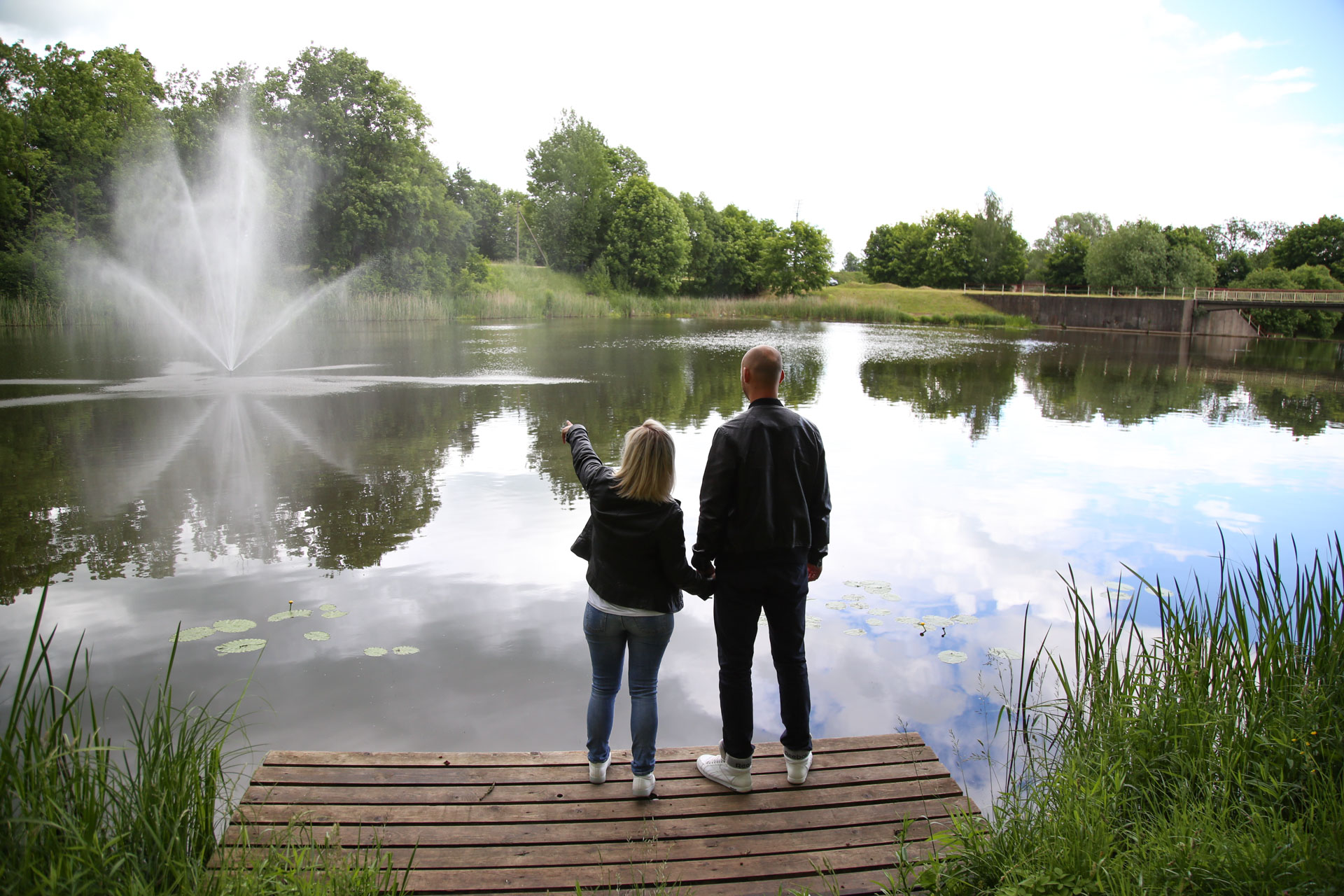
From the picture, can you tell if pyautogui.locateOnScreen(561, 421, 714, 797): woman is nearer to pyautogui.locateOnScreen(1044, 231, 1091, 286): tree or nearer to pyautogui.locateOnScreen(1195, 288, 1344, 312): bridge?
pyautogui.locateOnScreen(1195, 288, 1344, 312): bridge

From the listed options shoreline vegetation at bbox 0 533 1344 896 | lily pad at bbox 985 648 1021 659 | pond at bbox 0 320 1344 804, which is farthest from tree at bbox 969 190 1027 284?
shoreline vegetation at bbox 0 533 1344 896

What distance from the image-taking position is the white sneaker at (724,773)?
361 cm

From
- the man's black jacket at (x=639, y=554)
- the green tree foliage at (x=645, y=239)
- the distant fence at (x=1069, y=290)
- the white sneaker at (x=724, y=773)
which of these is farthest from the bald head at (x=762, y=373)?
the green tree foliage at (x=645, y=239)

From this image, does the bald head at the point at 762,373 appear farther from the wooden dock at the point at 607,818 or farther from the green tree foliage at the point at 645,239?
the green tree foliage at the point at 645,239

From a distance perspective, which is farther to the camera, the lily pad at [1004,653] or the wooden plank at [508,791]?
the lily pad at [1004,653]

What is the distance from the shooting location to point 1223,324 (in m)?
53.8

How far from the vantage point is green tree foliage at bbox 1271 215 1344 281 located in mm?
68062

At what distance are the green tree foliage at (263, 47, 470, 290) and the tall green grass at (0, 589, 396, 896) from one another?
47060mm

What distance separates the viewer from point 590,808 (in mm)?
3441

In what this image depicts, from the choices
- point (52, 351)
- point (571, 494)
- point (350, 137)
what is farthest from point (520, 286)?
point (571, 494)

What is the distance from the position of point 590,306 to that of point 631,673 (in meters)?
52.7

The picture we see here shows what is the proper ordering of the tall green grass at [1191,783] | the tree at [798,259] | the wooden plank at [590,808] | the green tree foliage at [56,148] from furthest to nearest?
the tree at [798,259] < the green tree foliage at [56,148] < the wooden plank at [590,808] < the tall green grass at [1191,783]

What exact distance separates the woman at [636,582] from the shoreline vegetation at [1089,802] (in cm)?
85

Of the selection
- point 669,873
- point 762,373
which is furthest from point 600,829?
point 762,373
